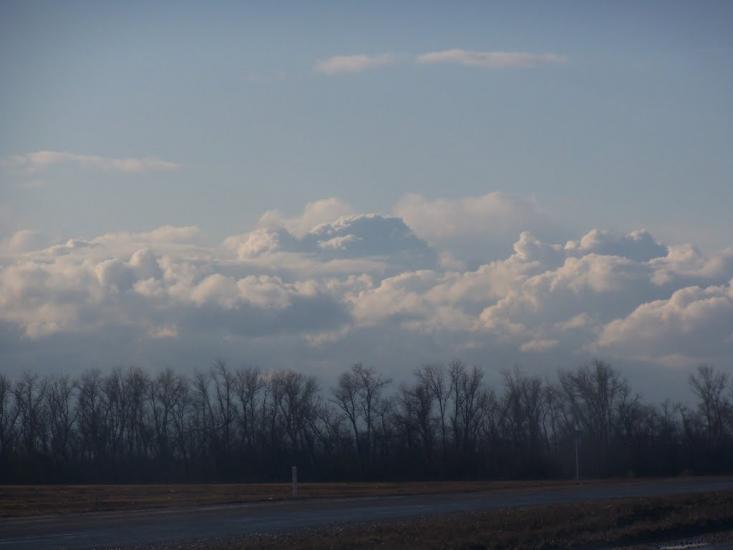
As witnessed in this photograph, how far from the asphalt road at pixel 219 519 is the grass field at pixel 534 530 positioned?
2.38 meters

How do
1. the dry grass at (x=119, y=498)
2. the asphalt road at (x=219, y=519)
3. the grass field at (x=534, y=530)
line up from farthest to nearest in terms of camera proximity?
the dry grass at (x=119, y=498) < the asphalt road at (x=219, y=519) < the grass field at (x=534, y=530)

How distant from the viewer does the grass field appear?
754 inches

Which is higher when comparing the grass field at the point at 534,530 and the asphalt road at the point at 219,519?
the asphalt road at the point at 219,519

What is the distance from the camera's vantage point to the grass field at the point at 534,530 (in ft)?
62.8

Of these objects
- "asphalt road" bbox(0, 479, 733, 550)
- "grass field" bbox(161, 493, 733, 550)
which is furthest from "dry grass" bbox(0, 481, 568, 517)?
"grass field" bbox(161, 493, 733, 550)

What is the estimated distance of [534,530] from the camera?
837 inches

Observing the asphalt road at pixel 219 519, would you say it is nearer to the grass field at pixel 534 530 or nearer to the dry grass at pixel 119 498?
the dry grass at pixel 119 498

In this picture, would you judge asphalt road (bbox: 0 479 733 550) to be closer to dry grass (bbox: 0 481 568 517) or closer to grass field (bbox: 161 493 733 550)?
dry grass (bbox: 0 481 568 517)

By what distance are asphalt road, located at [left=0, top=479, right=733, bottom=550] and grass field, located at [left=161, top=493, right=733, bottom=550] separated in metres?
2.38

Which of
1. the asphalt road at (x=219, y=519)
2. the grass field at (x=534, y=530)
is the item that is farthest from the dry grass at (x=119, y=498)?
the grass field at (x=534, y=530)

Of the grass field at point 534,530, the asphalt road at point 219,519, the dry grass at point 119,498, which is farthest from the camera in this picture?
the dry grass at point 119,498

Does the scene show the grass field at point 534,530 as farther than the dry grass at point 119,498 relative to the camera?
No

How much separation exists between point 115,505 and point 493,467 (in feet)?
165

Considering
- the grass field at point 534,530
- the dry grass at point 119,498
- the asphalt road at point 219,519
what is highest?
the dry grass at point 119,498
